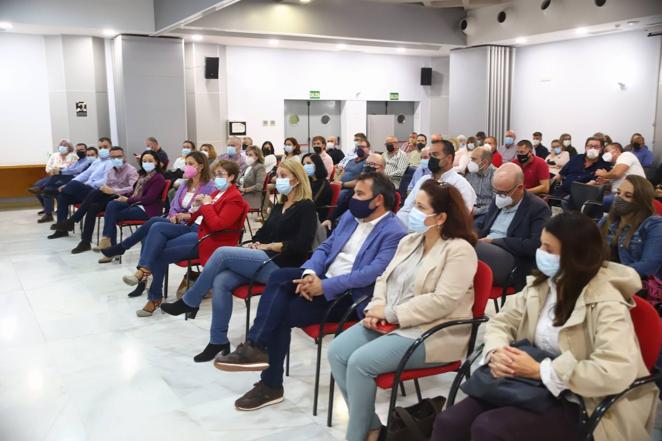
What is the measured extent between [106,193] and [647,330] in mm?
6738

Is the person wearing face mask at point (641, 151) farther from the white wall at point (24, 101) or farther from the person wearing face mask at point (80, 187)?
the white wall at point (24, 101)

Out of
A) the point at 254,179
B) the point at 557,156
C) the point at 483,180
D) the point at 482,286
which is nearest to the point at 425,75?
the point at 557,156

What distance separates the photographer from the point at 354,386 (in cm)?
279

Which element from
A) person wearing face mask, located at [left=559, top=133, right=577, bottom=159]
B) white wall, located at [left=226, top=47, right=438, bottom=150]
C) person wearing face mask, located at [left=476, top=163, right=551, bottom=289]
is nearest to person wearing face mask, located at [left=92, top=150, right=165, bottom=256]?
person wearing face mask, located at [left=476, top=163, right=551, bottom=289]

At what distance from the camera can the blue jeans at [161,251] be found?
5.05 m

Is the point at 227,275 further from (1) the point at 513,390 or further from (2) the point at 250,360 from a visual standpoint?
(1) the point at 513,390

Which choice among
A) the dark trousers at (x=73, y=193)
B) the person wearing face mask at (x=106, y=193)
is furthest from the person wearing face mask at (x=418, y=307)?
the dark trousers at (x=73, y=193)

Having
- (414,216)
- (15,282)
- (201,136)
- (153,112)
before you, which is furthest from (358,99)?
(414,216)

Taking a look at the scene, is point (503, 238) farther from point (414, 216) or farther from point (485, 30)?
point (485, 30)

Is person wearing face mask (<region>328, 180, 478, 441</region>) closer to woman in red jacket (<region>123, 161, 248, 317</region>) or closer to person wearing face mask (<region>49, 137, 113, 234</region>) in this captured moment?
woman in red jacket (<region>123, 161, 248, 317</region>)

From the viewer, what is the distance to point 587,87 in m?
12.9

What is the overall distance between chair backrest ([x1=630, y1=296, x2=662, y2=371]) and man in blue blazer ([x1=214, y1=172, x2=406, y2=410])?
1.40 m

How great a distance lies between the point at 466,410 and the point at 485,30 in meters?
12.2

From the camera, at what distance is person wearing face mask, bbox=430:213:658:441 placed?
6.85 feet
